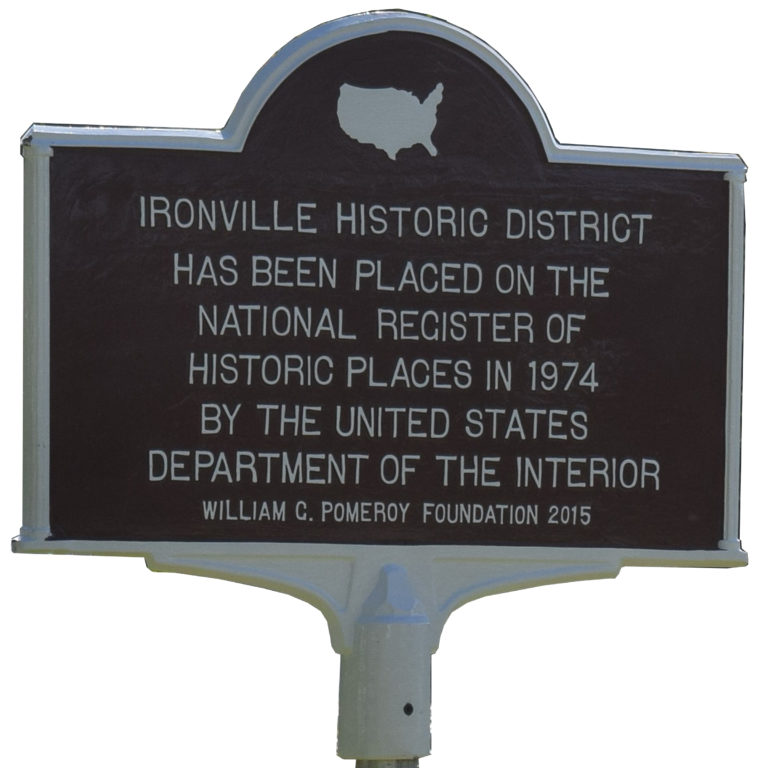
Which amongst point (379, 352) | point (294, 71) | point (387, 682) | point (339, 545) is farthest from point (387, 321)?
point (387, 682)

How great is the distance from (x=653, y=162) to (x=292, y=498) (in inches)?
85.8

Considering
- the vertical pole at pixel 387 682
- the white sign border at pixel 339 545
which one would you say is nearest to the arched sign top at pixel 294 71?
the white sign border at pixel 339 545

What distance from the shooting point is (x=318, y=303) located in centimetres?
838

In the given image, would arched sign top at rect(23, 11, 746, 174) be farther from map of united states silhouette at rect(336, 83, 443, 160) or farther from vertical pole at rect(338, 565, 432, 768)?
vertical pole at rect(338, 565, 432, 768)

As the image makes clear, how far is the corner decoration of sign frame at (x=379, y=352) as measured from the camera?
27.1 feet

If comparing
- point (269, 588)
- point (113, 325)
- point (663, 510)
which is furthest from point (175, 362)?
point (663, 510)

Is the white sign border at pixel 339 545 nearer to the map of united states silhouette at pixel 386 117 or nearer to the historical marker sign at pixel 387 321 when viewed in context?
the historical marker sign at pixel 387 321

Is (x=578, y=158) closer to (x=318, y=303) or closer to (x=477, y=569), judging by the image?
(x=318, y=303)

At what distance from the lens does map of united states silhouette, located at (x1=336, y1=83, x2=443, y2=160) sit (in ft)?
27.6

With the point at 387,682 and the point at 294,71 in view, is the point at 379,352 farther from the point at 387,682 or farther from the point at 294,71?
the point at 387,682

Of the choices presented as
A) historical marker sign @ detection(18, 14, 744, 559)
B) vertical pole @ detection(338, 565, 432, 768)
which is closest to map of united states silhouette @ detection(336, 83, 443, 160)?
historical marker sign @ detection(18, 14, 744, 559)

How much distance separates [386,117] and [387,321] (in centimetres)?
88

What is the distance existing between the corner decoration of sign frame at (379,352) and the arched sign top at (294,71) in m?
0.01

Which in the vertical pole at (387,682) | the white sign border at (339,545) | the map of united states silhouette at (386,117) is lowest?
the vertical pole at (387,682)
